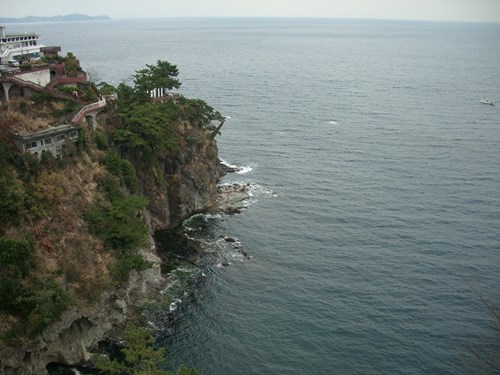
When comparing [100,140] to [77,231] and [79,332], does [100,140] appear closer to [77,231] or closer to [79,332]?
[77,231]

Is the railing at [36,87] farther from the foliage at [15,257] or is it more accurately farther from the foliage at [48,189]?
the foliage at [15,257]

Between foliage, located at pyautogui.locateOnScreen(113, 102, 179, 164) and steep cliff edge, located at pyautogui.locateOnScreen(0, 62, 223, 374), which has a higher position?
foliage, located at pyautogui.locateOnScreen(113, 102, 179, 164)

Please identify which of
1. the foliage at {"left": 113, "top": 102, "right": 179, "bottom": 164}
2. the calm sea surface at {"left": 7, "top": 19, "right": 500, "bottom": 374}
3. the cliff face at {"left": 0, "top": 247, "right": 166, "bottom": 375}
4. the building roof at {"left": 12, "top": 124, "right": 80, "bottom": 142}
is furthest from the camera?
the foliage at {"left": 113, "top": 102, "right": 179, "bottom": 164}

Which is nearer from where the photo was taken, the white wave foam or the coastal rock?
the coastal rock

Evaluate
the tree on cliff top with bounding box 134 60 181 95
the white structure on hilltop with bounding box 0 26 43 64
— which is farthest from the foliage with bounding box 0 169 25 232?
the tree on cliff top with bounding box 134 60 181 95

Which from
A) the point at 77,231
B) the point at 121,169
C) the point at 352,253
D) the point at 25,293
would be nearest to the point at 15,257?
the point at 25,293

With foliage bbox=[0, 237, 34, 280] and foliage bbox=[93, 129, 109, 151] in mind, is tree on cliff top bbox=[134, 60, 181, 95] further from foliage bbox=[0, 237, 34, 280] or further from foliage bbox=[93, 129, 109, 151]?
foliage bbox=[0, 237, 34, 280]

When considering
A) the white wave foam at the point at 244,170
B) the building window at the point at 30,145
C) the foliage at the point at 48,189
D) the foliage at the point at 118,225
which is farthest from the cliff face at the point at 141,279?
the white wave foam at the point at 244,170
